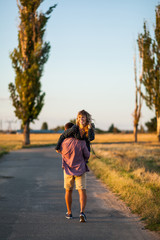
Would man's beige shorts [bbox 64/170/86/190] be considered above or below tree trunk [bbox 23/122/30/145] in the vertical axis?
below

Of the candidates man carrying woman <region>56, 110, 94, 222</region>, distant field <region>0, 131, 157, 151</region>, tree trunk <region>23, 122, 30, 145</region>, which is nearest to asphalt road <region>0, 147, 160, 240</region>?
man carrying woman <region>56, 110, 94, 222</region>

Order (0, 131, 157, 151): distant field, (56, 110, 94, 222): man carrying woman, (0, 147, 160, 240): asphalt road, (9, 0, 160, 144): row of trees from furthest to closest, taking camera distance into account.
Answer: (0, 131, 157, 151): distant field < (9, 0, 160, 144): row of trees < (56, 110, 94, 222): man carrying woman < (0, 147, 160, 240): asphalt road

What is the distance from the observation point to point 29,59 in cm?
3133

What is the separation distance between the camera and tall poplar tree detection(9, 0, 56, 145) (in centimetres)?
3089

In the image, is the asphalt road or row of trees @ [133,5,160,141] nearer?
the asphalt road

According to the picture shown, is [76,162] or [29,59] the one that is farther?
[29,59]

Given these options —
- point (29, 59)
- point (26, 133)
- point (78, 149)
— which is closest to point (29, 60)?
point (29, 59)

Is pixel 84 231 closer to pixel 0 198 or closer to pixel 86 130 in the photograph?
pixel 86 130

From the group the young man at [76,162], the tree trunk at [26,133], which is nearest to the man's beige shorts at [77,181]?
the young man at [76,162]

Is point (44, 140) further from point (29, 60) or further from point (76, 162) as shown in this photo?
point (76, 162)

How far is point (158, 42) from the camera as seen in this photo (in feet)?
115

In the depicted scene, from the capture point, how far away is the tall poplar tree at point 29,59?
3089cm

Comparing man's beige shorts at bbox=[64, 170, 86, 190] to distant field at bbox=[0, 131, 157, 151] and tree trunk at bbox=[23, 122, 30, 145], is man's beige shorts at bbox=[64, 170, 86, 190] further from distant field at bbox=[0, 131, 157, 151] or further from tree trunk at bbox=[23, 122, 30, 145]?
tree trunk at bbox=[23, 122, 30, 145]

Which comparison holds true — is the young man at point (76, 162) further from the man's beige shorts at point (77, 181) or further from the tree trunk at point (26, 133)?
the tree trunk at point (26, 133)
